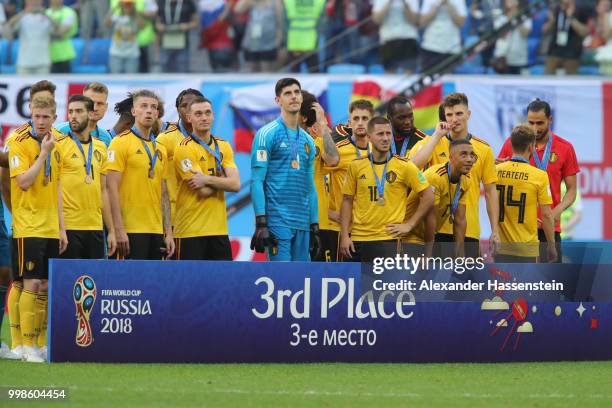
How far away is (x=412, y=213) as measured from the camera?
11.7 m

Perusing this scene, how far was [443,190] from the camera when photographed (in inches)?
462

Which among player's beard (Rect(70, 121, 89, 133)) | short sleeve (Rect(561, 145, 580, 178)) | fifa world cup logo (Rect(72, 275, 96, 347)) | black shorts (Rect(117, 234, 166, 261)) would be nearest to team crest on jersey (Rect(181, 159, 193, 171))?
black shorts (Rect(117, 234, 166, 261))

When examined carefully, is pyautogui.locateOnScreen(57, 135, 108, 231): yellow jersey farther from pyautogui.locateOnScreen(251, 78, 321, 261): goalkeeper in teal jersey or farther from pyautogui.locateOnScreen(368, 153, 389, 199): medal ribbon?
pyautogui.locateOnScreen(368, 153, 389, 199): medal ribbon

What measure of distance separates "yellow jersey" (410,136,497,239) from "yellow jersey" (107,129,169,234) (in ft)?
7.77

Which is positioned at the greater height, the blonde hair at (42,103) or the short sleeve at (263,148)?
the blonde hair at (42,103)

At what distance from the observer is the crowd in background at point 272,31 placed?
19.7m

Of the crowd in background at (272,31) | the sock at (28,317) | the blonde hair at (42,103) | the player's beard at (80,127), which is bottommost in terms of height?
the sock at (28,317)

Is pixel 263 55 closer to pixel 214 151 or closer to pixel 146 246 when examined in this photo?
pixel 214 151

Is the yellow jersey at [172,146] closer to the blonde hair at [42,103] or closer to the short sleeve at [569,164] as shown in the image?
the blonde hair at [42,103]

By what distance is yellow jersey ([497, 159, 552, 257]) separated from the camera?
11891mm

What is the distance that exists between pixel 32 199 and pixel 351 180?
2737 mm

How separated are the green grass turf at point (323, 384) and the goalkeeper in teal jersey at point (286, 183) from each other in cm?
150

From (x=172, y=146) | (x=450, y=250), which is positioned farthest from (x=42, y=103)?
(x=450, y=250)

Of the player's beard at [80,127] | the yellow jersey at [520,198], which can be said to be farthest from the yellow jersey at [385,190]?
the player's beard at [80,127]
